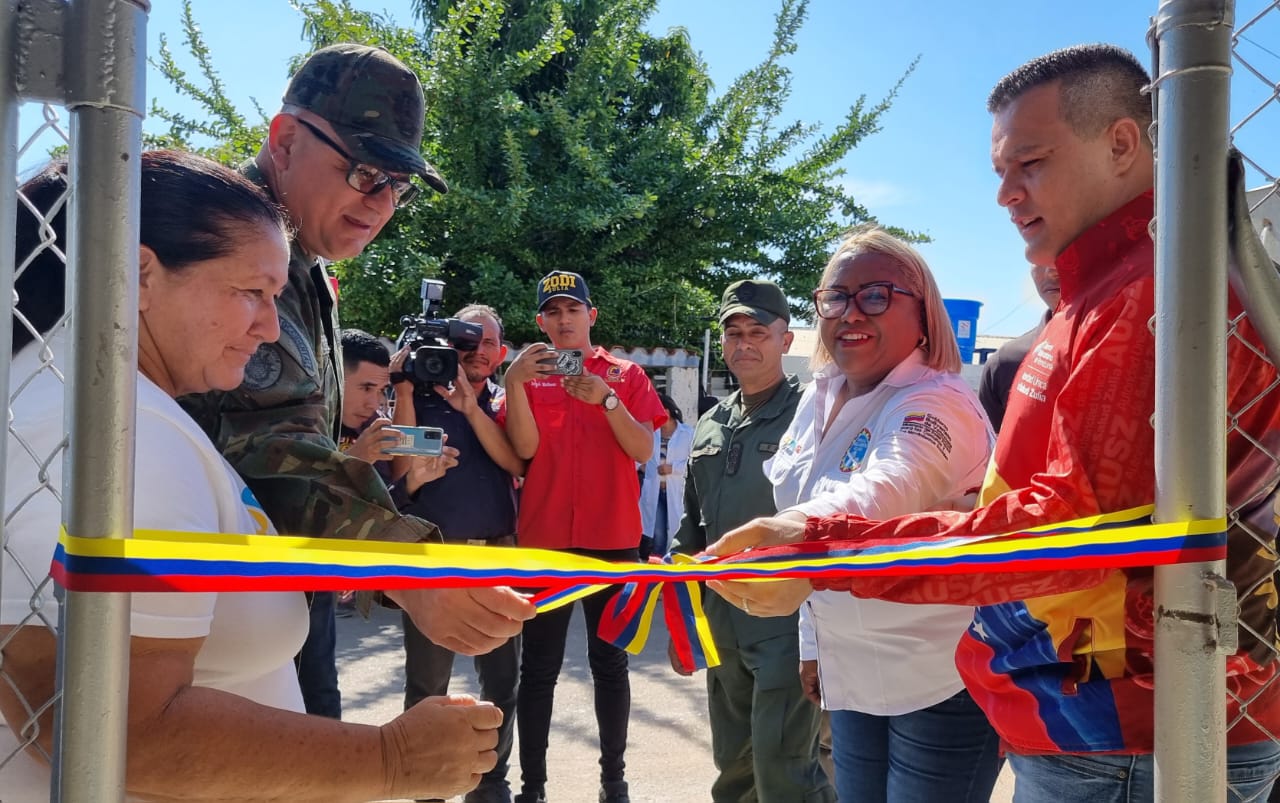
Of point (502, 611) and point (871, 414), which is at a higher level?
point (871, 414)

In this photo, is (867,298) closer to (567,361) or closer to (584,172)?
(567,361)

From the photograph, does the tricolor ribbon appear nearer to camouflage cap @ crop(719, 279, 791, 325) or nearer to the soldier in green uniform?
the soldier in green uniform

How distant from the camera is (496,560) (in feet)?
4.05

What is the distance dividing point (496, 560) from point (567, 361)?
2634mm

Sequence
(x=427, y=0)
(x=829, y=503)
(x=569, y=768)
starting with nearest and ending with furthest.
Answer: (x=829, y=503)
(x=569, y=768)
(x=427, y=0)

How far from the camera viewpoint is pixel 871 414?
7.96ft

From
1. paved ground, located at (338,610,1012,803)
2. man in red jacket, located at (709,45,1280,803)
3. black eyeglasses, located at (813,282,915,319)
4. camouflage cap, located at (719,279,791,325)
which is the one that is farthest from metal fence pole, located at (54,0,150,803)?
paved ground, located at (338,610,1012,803)

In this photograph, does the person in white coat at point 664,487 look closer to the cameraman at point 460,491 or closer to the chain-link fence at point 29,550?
the cameraman at point 460,491

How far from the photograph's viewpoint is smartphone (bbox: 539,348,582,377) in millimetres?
3812

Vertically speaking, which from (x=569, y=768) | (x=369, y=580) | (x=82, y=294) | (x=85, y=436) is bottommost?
(x=569, y=768)

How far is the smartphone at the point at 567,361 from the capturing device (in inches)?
150

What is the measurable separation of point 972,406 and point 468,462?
2.22m

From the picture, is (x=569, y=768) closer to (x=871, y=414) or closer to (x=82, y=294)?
(x=871, y=414)

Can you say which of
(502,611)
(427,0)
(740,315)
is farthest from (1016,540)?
(427,0)
